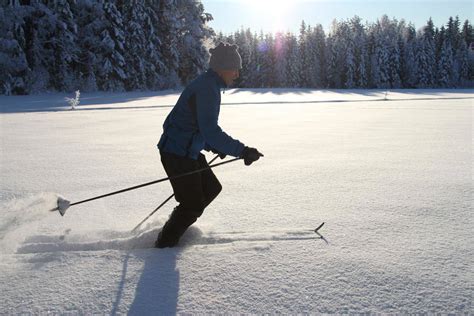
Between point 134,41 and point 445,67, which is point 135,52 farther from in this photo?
point 445,67

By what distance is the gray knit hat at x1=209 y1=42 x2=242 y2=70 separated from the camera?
8.21ft

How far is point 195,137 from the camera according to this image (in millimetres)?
2525

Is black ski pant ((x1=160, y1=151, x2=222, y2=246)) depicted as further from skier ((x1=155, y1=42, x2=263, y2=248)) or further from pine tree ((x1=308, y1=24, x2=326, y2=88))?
pine tree ((x1=308, y1=24, x2=326, y2=88))

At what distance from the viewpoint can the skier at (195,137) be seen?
2393 mm

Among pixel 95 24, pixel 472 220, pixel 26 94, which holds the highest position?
pixel 95 24

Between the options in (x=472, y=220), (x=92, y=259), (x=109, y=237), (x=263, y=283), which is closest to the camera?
(x=263, y=283)

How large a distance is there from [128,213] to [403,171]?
3350 millimetres

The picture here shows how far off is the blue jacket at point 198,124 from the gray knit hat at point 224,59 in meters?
0.06

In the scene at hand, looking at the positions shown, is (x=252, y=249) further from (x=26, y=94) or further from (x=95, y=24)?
(x=95, y=24)

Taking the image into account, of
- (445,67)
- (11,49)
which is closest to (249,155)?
(11,49)

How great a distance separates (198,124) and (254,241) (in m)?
0.91

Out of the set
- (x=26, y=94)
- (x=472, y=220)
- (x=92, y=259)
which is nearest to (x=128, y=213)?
(x=92, y=259)

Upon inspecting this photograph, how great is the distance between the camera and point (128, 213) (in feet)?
10.9

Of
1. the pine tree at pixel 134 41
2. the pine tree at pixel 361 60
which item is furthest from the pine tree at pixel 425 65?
the pine tree at pixel 134 41
